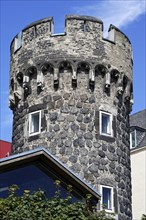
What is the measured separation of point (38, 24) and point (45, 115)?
4.05 metres

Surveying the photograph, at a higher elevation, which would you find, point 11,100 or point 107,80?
point 107,80

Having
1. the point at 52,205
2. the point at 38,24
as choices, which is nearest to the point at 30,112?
the point at 38,24

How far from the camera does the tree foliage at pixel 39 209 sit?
12.7 m

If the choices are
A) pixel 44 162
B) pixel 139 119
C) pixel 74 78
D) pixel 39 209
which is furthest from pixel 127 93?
pixel 139 119

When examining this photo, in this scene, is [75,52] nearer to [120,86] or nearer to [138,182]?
[120,86]

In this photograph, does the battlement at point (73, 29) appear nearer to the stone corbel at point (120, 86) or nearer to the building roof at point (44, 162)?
the stone corbel at point (120, 86)

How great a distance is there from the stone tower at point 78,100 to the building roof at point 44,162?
489cm

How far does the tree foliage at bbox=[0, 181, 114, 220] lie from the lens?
12.7 m

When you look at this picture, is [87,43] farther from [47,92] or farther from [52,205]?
[52,205]

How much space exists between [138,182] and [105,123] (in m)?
14.5

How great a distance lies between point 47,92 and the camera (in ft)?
72.8

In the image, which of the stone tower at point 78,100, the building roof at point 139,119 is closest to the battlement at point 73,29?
the stone tower at point 78,100

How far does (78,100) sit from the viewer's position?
21.9m

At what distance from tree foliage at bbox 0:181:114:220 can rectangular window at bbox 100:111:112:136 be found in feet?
28.8
